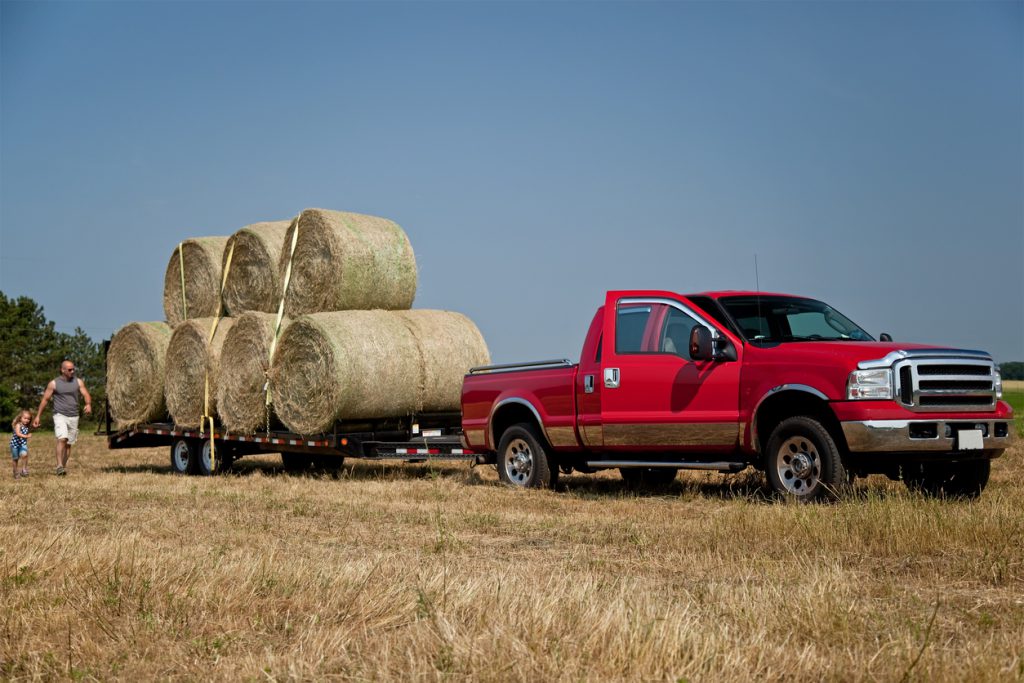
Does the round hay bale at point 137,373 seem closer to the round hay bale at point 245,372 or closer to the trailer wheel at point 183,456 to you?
the trailer wheel at point 183,456

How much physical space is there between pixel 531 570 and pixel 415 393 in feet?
28.1

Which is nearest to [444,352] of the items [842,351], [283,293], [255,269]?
[283,293]

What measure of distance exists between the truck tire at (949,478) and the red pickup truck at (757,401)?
13 millimetres

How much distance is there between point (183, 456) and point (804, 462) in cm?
1119

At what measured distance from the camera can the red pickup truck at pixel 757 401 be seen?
1017 centimetres

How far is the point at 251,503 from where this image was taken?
12.2 meters

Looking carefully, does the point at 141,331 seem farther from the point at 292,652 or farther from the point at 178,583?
the point at 292,652

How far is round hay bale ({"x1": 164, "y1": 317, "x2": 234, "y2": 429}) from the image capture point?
17.0 m

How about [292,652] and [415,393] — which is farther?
[415,393]

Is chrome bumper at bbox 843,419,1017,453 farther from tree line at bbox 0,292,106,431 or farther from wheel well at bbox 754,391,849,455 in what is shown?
tree line at bbox 0,292,106,431

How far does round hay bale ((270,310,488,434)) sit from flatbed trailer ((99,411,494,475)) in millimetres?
229

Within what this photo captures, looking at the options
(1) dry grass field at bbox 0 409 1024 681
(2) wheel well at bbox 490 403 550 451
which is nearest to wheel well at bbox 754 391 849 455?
(1) dry grass field at bbox 0 409 1024 681

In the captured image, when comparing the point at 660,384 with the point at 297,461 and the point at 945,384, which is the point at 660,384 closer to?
the point at 945,384

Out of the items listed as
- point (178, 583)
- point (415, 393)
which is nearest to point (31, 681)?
point (178, 583)
